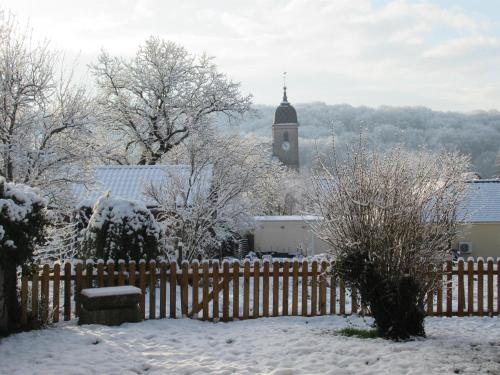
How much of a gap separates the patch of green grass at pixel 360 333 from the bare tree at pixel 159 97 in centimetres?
2326

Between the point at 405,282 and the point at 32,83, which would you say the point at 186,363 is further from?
the point at 32,83

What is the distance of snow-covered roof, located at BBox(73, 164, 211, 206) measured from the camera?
17.8 metres

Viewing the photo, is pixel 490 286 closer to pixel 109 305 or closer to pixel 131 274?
pixel 131 274

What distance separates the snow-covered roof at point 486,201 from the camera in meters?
28.1

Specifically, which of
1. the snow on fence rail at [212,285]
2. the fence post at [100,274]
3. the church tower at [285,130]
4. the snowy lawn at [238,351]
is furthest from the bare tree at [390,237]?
the church tower at [285,130]

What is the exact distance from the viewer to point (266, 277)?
31.6 ft

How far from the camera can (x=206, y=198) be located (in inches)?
656

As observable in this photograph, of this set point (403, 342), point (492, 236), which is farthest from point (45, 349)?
point (492, 236)

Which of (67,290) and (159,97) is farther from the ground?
(159,97)

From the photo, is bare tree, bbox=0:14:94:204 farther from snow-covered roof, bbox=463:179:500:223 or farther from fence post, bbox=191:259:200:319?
snow-covered roof, bbox=463:179:500:223

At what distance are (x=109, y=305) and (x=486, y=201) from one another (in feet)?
81.5

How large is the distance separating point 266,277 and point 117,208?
3.51 metres

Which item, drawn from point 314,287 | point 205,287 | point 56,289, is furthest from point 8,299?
point 314,287

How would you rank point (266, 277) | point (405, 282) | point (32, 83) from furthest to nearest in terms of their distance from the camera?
point (32, 83), point (266, 277), point (405, 282)
